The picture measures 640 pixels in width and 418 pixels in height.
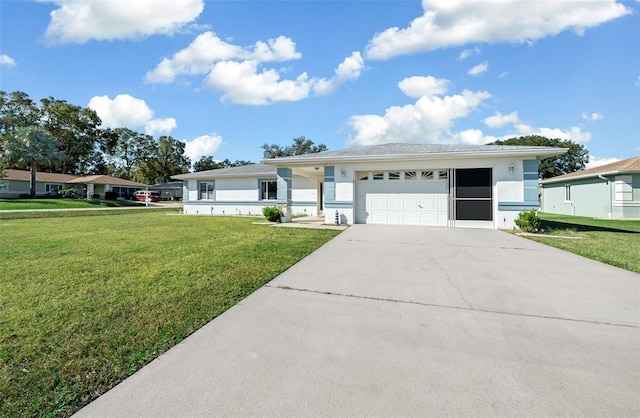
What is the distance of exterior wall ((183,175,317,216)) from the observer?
17.6 m

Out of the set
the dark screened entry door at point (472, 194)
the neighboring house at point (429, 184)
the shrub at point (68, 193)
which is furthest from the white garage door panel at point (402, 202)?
the shrub at point (68, 193)

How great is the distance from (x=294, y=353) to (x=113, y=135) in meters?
59.3

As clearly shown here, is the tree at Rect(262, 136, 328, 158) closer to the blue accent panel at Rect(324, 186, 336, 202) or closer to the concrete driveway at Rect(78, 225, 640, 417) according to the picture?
the blue accent panel at Rect(324, 186, 336, 202)

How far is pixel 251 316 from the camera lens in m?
3.09

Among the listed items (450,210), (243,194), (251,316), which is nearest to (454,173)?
(450,210)

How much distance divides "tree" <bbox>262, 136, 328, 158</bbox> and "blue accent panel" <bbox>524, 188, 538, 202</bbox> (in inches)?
1809

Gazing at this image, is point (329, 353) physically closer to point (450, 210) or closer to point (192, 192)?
point (450, 210)

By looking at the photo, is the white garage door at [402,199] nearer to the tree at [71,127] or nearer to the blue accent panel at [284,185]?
the blue accent panel at [284,185]

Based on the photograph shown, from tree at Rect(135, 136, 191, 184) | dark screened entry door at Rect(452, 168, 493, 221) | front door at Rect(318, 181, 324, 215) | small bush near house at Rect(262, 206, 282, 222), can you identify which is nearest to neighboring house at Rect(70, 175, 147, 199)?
tree at Rect(135, 136, 191, 184)

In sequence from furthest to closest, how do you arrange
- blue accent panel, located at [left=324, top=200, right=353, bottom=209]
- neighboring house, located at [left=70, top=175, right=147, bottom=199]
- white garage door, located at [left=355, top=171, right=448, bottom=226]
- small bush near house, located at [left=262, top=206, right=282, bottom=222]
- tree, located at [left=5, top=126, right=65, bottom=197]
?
neighboring house, located at [left=70, top=175, right=147, bottom=199] → tree, located at [left=5, top=126, right=65, bottom=197] → small bush near house, located at [left=262, top=206, right=282, bottom=222] → blue accent panel, located at [left=324, top=200, right=353, bottom=209] → white garage door, located at [left=355, top=171, right=448, bottom=226]

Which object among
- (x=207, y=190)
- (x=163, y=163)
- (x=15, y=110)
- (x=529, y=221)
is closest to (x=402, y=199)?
(x=529, y=221)

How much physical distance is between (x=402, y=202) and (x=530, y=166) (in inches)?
188

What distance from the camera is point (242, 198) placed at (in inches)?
759

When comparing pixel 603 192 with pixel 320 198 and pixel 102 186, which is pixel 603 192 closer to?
pixel 320 198
